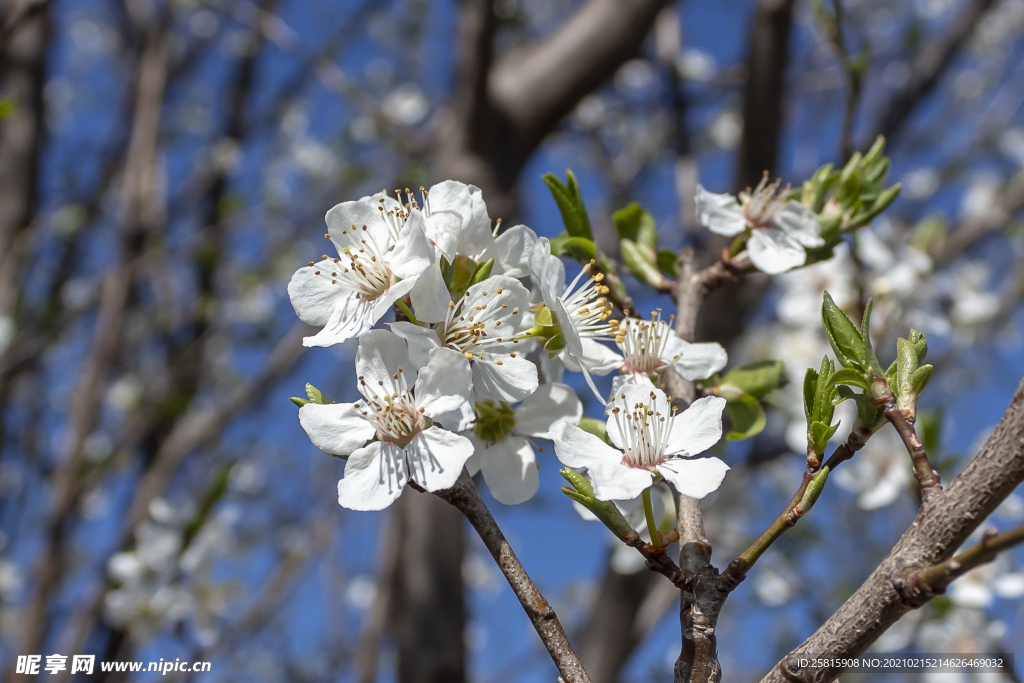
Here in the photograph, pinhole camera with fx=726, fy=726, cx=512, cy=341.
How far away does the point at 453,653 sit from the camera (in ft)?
6.56

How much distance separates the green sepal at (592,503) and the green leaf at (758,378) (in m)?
0.34

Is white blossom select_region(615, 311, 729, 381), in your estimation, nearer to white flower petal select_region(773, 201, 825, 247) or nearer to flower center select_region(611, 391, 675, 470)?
flower center select_region(611, 391, 675, 470)

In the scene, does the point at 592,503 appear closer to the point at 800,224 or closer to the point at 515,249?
the point at 515,249

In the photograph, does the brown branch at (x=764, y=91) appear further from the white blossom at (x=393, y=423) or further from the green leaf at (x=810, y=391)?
the white blossom at (x=393, y=423)

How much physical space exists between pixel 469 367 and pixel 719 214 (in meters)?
0.58

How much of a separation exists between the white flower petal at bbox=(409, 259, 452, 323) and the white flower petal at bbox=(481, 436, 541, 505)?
20 centimetres

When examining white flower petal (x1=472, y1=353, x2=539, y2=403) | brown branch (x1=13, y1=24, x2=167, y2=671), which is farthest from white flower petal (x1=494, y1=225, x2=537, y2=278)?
brown branch (x1=13, y1=24, x2=167, y2=671)

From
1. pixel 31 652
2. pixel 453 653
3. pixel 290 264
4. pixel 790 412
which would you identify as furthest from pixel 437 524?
pixel 290 264

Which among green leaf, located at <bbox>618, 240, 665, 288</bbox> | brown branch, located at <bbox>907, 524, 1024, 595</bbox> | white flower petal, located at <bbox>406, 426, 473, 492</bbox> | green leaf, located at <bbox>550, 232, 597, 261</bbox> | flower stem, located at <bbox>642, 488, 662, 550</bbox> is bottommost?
brown branch, located at <bbox>907, 524, 1024, 595</bbox>

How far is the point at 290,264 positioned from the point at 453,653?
312 cm

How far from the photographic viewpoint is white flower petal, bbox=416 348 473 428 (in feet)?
2.29

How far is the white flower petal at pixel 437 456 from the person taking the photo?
689 mm

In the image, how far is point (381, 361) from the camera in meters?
0.78

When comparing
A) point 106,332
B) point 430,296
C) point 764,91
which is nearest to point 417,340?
point 430,296
